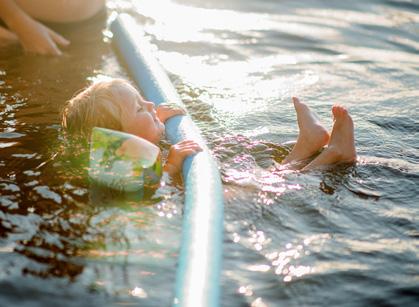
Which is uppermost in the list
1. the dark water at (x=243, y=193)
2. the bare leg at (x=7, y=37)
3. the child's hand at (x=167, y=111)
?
the bare leg at (x=7, y=37)

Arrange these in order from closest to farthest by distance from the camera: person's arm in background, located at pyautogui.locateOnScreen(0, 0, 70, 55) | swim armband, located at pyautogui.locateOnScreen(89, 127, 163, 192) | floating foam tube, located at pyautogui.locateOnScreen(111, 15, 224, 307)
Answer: floating foam tube, located at pyautogui.locateOnScreen(111, 15, 224, 307)
swim armband, located at pyautogui.locateOnScreen(89, 127, 163, 192)
person's arm in background, located at pyautogui.locateOnScreen(0, 0, 70, 55)

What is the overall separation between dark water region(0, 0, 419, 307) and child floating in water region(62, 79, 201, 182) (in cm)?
21

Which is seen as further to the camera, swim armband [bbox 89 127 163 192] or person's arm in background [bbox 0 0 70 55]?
person's arm in background [bbox 0 0 70 55]

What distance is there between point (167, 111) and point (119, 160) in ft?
2.71

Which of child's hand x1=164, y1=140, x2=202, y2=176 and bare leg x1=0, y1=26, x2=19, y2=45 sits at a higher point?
bare leg x1=0, y1=26, x2=19, y2=45

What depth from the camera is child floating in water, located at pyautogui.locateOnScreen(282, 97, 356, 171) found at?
11.2ft

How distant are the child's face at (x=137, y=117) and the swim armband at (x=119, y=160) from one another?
35cm

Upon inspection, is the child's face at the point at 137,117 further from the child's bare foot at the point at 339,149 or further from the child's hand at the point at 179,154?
the child's bare foot at the point at 339,149

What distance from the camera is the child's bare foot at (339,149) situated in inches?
134

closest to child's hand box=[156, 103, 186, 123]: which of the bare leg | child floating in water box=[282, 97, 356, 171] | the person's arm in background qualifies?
child floating in water box=[282, 97, 356, 171]

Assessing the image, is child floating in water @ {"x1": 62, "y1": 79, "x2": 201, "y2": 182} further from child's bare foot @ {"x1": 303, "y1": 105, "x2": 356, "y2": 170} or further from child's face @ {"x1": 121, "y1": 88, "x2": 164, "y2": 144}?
child's bare foot @ {"x1": 303, "y1": 105, "x2": 356, "y2": 170}

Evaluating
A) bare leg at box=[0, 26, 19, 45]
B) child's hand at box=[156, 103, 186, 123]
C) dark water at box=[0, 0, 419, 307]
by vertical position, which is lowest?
dark water at box=[0, 0, 419, 307]

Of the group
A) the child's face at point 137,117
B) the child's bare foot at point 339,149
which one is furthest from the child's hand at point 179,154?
the child's bare foot at point 339,149

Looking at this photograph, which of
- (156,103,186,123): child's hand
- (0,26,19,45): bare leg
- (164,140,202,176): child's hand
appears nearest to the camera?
(164,140,202,176): child's hand
